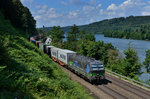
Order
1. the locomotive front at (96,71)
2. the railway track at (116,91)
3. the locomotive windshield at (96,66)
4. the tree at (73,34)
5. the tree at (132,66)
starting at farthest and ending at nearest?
the tree at (73,34), the tree at (132,66), the locomotive windshield at (96,66), the locomotive front at (96,71), the railway track at (116,91)

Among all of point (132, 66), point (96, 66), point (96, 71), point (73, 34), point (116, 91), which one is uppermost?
point (73, 34)

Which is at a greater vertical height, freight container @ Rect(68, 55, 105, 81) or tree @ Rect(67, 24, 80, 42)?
tree @ Rect(67, 24, 80, 42)

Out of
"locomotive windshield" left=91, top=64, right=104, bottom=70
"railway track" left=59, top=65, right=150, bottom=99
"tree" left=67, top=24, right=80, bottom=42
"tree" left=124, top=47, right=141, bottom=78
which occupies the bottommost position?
"railway track" left=59, top=65, right=150, bottom=99

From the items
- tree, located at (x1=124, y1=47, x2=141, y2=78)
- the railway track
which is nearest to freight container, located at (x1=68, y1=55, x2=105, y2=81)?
the railway track

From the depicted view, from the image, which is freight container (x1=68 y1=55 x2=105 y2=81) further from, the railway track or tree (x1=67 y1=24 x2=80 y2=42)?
tree (x1=67 y1=24 x2=80 y2=42)

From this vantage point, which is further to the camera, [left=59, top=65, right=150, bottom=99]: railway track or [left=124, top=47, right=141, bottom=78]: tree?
[left=124, top=47, right=141, bottom=78]: tree

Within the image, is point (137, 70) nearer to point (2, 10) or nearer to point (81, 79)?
point (81, 79)

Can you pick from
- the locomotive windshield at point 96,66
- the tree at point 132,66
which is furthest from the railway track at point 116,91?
the tree at point 132,66

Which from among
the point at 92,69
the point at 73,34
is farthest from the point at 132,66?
the point at 73,34

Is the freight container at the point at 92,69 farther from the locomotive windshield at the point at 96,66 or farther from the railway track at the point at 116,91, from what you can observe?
the railway track at the point at 116,91

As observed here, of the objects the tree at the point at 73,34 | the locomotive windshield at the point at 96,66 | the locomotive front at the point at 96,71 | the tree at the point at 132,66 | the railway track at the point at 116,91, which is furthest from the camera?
the tree at the point at 73,34

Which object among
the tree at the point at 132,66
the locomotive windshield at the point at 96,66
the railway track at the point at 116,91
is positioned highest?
the locomotive windshield at the point at 96,66

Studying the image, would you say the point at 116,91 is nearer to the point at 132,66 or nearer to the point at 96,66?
the point at 96,66

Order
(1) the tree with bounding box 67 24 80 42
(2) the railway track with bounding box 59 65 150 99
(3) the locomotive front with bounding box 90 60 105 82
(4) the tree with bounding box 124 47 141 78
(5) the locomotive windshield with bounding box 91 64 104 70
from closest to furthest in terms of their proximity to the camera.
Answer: (2) the railway track with bounding box 59 65 150 99, (3) the locomotive front with bounding box 90 60 105 82, (5) the locomotive windshield with bounding box 91 64 104 70, (4) the tree with bounding box 124 47 141 78, (1) the tree with bounding box 67 24 80 42
